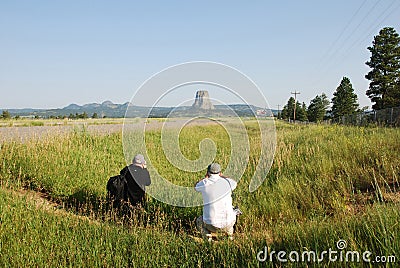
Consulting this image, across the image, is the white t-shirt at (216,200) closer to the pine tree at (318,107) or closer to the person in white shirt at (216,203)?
the person in white shirt at (216,203)

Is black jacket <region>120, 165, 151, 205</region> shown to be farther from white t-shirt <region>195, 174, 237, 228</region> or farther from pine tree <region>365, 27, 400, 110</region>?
pine tree <region>365, 27, 400, 110</region>

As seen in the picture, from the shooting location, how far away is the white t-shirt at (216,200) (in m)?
5.65

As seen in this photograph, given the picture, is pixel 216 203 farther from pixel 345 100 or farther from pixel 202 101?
pixel 345 100

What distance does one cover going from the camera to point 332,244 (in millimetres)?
3707

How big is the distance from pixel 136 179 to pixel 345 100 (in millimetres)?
64924

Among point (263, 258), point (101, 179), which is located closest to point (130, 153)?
point (101, 179)

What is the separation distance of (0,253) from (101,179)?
15.3 ft

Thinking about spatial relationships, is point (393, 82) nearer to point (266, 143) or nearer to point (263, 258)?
point (266, 143)

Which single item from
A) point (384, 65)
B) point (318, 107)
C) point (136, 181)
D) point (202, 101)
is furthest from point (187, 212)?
point (318, 107)

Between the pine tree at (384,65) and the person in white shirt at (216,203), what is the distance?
44.8m

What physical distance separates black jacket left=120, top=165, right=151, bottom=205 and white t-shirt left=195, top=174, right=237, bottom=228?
1604 millimetres

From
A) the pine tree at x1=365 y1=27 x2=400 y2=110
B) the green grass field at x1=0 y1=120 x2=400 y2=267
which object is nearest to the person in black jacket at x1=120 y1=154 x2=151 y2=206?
the green grass field at x1=0 y1=120 x2=400 y2=267

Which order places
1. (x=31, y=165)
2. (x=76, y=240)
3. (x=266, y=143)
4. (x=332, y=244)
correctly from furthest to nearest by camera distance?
(x=266, y=143) < (x=31, y=165) < (x=76, y=240) < (x=332, y=244)

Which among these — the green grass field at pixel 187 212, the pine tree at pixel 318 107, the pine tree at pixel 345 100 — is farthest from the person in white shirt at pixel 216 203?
the pine tree at pixel 318 107
